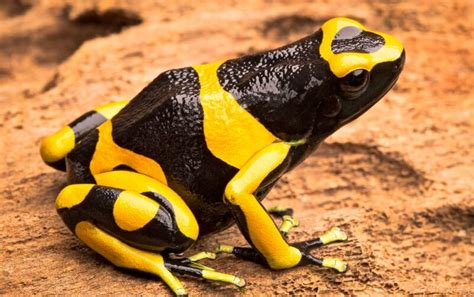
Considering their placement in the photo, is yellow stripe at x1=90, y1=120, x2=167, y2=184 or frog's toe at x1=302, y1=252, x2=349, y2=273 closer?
yellow stripe at x1=90, y1=120, x2=167, y2=184

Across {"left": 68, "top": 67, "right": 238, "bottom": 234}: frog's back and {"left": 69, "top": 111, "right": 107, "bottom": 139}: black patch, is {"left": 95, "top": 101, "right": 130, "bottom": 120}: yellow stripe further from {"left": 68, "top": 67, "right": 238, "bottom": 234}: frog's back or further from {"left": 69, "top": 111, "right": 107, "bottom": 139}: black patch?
{"left": 68, "top": 67, "right": 238, "bottom": 234}: frog's back

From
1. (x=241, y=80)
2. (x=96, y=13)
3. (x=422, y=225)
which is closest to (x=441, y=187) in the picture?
(x=422, y=225)

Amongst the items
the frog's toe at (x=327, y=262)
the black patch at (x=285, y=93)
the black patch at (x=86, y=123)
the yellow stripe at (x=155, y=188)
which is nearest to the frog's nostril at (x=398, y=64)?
the black patch at (x=285, y=93)

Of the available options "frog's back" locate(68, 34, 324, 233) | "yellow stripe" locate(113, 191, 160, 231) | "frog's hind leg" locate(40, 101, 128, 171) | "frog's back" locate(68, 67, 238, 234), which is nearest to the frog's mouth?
"frog's back" locate(68, 34, 324, 233)

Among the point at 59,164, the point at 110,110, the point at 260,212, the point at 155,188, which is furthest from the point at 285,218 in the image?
the point at 59,164

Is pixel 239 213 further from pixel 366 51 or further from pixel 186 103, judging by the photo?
pixel 366 51

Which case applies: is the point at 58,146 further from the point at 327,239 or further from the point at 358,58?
the point at 358,58

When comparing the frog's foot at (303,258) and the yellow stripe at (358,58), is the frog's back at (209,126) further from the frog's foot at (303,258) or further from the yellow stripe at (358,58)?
the frog's foot at (303,258)
